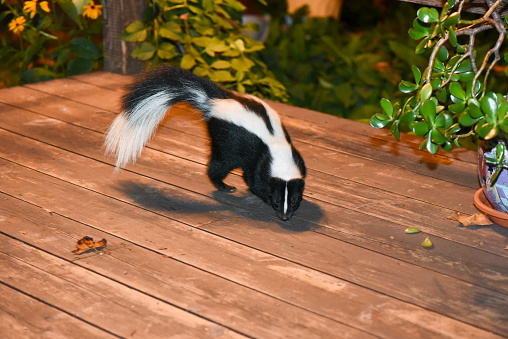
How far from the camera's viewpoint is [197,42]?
4754mm

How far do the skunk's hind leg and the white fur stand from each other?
33 centimetres

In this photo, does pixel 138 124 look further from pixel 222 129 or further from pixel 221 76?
pixel 221 76

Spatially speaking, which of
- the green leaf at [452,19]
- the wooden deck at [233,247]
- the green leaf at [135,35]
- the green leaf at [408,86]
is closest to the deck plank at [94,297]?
the wooden deck at [233,247]

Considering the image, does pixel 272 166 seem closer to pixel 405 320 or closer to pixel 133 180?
pixel 133 180

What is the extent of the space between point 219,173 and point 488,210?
122cm

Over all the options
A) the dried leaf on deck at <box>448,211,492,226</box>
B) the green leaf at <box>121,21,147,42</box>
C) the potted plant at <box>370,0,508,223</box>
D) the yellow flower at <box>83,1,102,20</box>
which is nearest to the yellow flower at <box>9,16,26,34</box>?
the yellow flower at <box>83,1,102,20</box>

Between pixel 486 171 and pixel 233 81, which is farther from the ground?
pixel 486 171

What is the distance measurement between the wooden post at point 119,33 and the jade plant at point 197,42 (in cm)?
8

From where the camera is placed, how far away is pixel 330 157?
3582 mm

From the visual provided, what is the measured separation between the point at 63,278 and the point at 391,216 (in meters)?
1.45

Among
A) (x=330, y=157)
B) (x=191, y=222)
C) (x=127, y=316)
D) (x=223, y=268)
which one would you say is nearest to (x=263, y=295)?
(x=223, y=268)

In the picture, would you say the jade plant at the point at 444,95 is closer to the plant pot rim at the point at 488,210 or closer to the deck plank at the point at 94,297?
the plant pot rim at the point at 488,210

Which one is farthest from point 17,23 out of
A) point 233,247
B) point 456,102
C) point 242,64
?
point 456,102

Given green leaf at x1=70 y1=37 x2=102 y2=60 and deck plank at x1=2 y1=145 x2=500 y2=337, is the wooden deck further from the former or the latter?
green leaf at x1=70 y1=37 x2=102 y2=60
